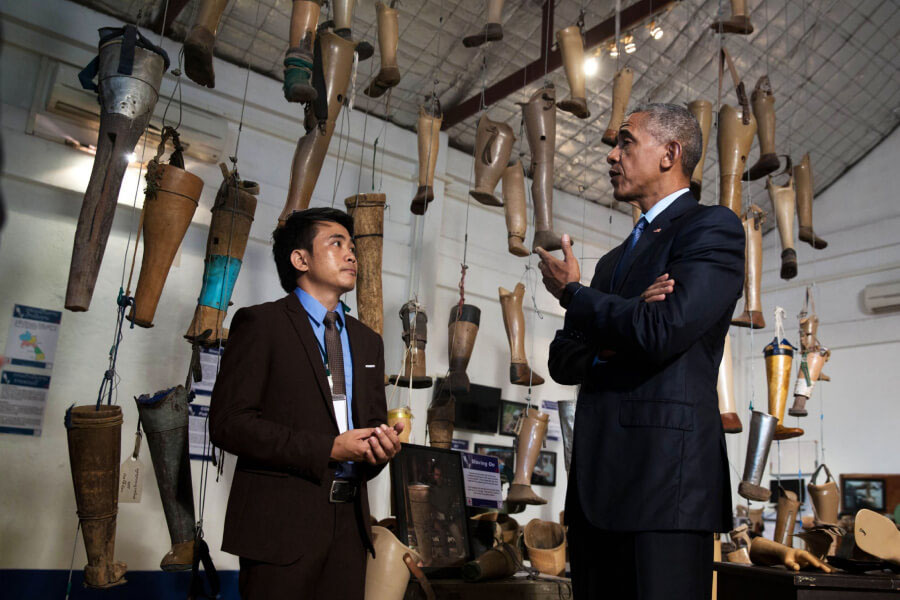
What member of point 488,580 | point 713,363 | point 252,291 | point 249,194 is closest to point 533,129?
point 249,194

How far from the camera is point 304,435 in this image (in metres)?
1.74

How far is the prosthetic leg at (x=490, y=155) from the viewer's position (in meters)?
4.38

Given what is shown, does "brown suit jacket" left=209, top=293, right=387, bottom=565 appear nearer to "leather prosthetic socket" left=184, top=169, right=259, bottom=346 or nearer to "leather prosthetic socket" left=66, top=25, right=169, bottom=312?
"leather prosthetic socket" left=66, top=25, right=169, bottom=312

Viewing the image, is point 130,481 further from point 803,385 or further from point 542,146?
point 803,385

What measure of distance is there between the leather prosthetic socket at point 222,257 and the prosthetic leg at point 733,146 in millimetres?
2624

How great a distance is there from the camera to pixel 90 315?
14.4ft

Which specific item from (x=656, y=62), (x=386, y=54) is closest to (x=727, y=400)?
(x=386, y=54)

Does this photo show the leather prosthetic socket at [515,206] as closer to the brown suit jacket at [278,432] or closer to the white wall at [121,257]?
the white wall at [121,257]

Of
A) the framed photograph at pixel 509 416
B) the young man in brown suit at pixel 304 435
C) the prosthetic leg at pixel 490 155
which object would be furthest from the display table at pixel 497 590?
the framed photograph at pixel 509 416

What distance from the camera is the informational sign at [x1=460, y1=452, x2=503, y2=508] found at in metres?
3.45

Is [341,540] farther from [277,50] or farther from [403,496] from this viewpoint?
[277,50]

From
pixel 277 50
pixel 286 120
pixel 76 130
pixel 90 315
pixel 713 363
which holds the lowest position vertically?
pixel 713 363

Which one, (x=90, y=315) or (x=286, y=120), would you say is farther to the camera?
(x=286, y=120)

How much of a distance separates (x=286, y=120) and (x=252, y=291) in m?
1.31
